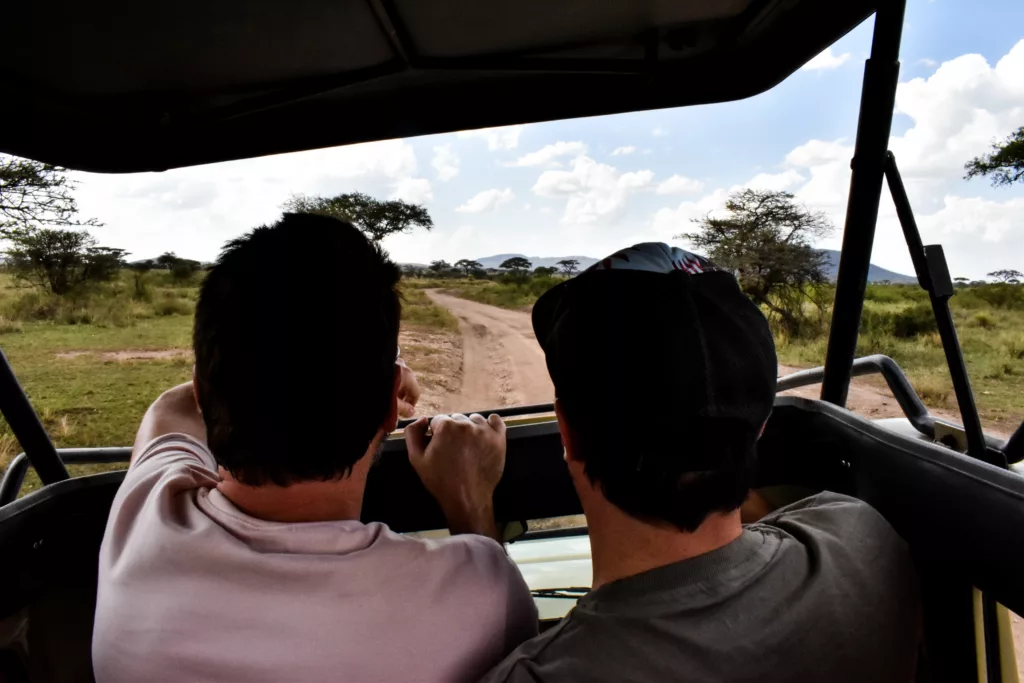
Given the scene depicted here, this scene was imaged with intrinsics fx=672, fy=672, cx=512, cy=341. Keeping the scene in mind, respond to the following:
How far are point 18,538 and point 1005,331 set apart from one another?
661 centimetres

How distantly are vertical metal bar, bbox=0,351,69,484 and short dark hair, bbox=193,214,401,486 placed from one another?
77 cm

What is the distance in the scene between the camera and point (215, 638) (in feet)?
Result: 2.44

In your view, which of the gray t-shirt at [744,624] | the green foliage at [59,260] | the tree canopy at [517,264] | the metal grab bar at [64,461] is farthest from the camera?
the green foliage at [59,260]

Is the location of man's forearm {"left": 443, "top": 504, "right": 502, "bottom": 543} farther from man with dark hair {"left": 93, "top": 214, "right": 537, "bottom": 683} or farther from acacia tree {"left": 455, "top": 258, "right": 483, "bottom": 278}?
acacia tree {"left": 455, "top": 258, "right": 483, "bottom": 278}

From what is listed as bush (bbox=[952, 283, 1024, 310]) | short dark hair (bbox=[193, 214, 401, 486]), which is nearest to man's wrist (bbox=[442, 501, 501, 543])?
→ short dark hair (bbox=[193, 214, 401, 486])

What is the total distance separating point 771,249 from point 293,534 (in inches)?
80.8

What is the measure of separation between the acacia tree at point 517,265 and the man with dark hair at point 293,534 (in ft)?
3.30

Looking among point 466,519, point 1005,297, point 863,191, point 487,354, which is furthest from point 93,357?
point 1005,297

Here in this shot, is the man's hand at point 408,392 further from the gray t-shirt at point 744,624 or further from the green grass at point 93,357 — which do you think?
the green grass at point 93,357

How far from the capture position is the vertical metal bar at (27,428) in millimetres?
1367

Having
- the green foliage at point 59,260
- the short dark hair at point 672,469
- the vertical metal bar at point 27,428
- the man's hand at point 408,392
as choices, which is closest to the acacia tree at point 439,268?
the man's hand at point 408,392

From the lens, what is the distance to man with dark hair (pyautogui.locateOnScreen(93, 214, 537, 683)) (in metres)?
0.75

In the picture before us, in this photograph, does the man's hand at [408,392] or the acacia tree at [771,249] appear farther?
the acacia tree at [771,249]

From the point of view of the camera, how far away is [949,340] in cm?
123
